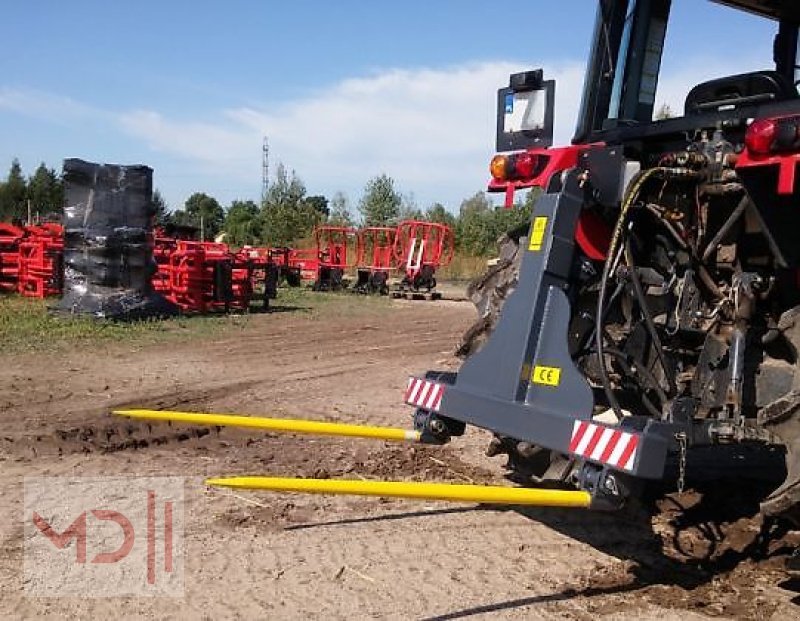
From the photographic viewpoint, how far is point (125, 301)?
12328mm

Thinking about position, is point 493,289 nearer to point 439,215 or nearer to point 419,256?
point 419,256

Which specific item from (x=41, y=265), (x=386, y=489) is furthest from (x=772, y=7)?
(x=41, y=265)

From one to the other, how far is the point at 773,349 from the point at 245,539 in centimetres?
256

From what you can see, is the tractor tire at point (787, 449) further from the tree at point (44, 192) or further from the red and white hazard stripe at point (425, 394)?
→ the tree at point (44, 192)

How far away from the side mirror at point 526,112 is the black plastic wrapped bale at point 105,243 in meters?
8.89

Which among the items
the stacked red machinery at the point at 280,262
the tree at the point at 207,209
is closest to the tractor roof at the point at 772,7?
the stacked red machinery at the point at 280,262

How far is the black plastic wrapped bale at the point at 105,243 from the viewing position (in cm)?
1230

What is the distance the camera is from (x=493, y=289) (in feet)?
16.5

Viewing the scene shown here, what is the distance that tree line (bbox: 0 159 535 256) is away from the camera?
3819 cm

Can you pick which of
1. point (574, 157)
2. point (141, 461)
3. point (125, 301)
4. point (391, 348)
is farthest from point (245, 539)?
point (125, 301)

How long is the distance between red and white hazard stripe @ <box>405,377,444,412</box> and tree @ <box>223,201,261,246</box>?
35464 mm

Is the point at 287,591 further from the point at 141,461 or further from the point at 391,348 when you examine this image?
the point at 391,348

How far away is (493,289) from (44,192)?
5596cm

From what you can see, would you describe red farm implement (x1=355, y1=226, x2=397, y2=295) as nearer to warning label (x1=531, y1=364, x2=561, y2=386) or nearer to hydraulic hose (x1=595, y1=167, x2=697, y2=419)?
hydraulic hose (x1=595, y1=167, x2=697, y2=419)
